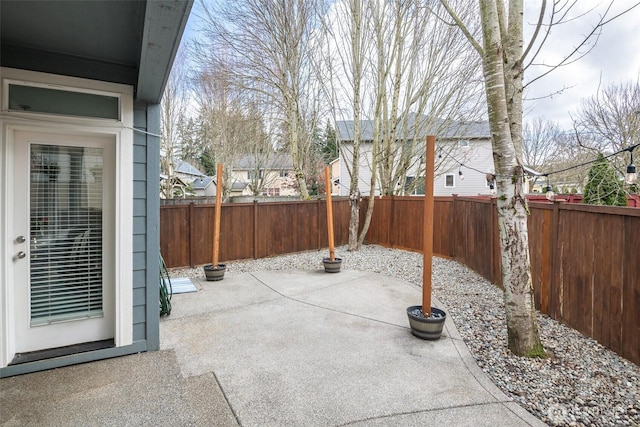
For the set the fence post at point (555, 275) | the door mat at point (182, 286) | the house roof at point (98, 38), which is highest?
the house roof at point (98, 38)

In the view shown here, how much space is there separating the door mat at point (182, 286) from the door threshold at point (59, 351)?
1962mm

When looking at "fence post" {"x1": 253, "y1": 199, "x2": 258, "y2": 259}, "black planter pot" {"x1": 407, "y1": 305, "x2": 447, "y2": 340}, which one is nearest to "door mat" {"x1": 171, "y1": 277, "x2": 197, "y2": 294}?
"fence post" {"x1": 253, "y1": 199, "x2": 258, "y2": 259}

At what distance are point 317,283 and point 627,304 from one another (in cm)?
394

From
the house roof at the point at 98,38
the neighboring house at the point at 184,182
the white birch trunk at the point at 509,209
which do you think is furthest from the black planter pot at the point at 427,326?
the neighboring house at the point at 184,182

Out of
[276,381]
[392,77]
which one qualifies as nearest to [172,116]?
[392,77]

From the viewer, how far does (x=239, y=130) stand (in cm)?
1543

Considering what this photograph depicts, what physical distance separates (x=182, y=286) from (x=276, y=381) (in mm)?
3246

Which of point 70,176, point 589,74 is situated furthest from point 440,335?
point 589,74

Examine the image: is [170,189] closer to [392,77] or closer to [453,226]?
[392,77]

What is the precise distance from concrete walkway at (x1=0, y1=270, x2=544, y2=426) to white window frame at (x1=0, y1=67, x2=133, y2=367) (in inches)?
16.5

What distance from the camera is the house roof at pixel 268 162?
18422 millimetres

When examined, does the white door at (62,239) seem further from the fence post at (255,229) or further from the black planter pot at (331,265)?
the fence post at (255,229)

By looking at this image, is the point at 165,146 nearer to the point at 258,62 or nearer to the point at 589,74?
the point at 258,62

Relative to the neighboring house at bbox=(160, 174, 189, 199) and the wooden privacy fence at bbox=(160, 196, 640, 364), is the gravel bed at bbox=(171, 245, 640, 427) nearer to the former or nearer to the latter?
the wooden privacy fence at bbox=(160, 196, 640, 364)
